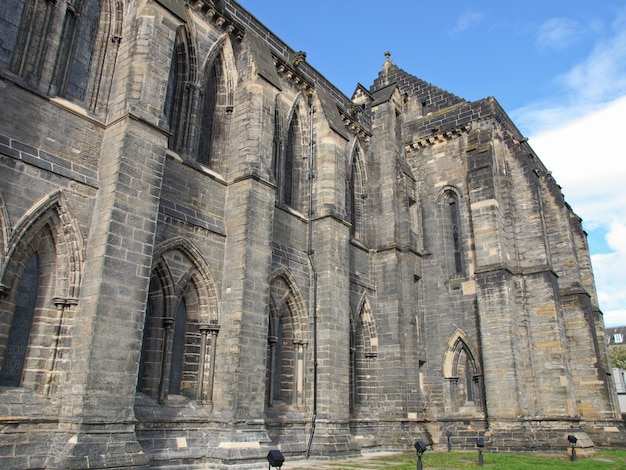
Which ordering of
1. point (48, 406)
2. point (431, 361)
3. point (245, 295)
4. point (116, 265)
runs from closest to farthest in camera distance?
point (48, 406)
point (116, 265)
point (245, 295)
point (431, 361)

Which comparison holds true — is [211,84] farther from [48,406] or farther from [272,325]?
[48,406]

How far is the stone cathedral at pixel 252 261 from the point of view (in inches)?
361

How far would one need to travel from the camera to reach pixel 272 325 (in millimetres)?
14047

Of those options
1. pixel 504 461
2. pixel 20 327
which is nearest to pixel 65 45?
pixel 20 327

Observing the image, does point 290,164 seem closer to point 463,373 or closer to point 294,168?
point 294,168

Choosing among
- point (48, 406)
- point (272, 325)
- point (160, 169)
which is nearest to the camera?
point (48, 406)

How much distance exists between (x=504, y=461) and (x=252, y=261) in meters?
8.45

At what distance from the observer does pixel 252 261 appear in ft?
41.1

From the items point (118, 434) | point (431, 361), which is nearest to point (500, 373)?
point (431, 361)

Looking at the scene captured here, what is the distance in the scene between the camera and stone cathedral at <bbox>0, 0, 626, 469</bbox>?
917 cm

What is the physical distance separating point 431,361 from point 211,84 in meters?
12.0

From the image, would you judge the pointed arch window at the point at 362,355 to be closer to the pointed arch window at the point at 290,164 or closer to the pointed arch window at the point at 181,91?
the pointed arch window at the point at 290,164

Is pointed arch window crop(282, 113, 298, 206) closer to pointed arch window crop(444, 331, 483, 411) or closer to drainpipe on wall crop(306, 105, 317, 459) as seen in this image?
drainpipe on wall crop(306, 105, 317, 459)

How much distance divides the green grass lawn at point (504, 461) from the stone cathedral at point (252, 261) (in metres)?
0.94
